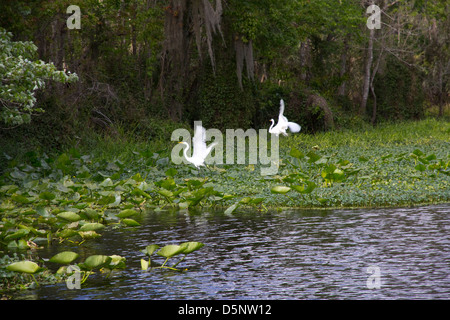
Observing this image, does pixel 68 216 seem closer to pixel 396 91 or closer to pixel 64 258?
pixel 64 258

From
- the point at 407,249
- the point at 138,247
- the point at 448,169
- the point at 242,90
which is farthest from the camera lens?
the point at 242,90

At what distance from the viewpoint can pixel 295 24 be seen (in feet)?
68.6

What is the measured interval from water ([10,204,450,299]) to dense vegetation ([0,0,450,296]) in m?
0.28

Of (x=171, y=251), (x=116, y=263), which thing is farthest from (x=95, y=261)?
(x=171, y=251)

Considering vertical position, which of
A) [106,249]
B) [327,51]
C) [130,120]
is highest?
[327,51]

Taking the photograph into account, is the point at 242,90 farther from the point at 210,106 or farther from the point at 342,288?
the point at 342,288

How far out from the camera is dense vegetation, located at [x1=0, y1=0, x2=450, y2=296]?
8680 millimetres

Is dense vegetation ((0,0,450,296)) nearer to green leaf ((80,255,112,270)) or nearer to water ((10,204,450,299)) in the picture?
green leaf ((80,255,112,270))

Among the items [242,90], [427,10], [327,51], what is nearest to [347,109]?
[327,51]

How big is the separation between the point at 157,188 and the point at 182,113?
31.4 feet

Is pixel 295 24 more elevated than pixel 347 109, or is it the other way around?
pixel 295 24

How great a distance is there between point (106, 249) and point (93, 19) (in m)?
11.0

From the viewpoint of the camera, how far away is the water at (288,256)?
17.5 feet

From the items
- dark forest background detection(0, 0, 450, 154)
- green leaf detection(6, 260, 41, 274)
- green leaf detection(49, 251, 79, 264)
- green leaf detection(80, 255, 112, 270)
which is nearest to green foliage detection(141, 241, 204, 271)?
green leaf detection(80, 255, 112, 270)
